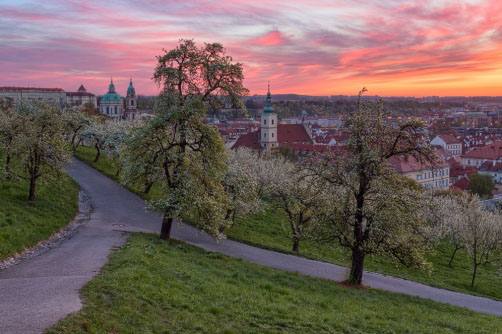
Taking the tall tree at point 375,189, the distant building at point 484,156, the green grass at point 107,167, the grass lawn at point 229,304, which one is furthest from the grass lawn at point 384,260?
the distant building at point 484,156

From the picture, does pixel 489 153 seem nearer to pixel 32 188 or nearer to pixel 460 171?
pixel 460 171

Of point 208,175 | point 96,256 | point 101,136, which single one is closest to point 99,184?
point 101,136

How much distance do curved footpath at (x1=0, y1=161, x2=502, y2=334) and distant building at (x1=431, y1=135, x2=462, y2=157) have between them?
150803mm

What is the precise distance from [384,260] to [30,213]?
22655 mm

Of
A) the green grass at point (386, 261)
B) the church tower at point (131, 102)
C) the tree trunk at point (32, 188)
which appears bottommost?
Result: the green grass at point (386, 261)

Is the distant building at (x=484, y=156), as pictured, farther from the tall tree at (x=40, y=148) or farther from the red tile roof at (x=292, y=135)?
the tall tree at (x=40, y=148)

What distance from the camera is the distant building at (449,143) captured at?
167725mm

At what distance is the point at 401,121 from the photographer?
801 inches

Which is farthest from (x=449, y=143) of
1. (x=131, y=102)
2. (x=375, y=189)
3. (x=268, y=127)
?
(x=375, y=189)

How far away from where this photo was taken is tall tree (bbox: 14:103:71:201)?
90.9 feet

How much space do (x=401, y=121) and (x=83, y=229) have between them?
18950 millimetres

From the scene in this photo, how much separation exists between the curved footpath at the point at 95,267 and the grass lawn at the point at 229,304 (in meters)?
0.74

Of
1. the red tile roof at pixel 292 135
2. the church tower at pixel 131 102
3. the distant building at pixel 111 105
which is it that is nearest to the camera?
the church tower at pixel 131 102

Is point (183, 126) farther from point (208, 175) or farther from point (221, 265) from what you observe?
point (221, 265)
